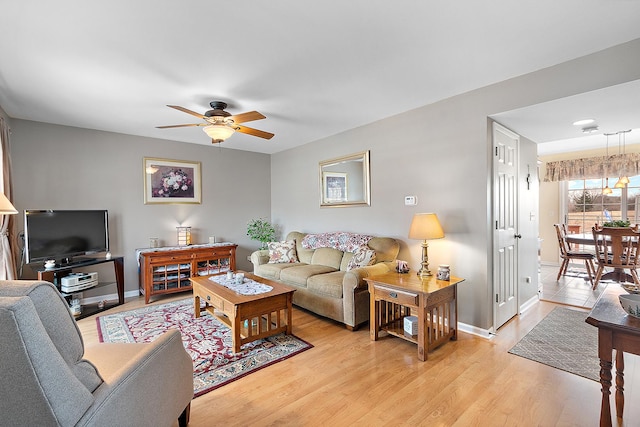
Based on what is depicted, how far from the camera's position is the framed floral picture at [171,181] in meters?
4.61

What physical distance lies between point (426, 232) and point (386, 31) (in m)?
1.75

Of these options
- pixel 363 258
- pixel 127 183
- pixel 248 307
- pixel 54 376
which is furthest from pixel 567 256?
pixel 127 183

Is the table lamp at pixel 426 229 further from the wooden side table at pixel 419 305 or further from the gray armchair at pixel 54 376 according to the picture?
the gray armchair at pixel 54 376

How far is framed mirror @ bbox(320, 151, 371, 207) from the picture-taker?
410cm

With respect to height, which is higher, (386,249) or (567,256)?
(386,249)

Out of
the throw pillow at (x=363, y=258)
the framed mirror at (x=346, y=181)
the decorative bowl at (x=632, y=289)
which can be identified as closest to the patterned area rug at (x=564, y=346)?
the decorative bowl at (x=632, y=289)

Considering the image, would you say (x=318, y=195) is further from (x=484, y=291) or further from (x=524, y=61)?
(x=524, y=61)

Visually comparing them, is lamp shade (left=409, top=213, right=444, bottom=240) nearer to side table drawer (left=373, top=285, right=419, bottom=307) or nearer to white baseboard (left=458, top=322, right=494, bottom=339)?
side table drawer (left=373, top=285, right=419, bottom=307)

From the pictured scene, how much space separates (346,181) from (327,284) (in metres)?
1.68

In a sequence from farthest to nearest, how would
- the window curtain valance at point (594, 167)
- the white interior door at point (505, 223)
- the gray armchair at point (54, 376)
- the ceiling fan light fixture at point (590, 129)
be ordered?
the window curtain valance at point (594, 167) < the ceiling fan light fixture at point (590, 129) < the white interior door at point (505, 223) < the gray armchair at point (54, 376)

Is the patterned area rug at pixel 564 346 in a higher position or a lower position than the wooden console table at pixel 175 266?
lower

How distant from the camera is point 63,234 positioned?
144 inches

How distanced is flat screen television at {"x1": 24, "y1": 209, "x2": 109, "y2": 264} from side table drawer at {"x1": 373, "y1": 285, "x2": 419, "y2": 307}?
3.62 meters

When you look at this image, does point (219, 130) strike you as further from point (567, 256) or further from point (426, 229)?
point (567, 256)
